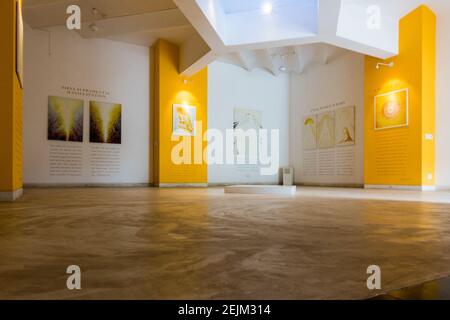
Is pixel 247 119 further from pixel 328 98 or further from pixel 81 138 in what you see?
pixel 81 138

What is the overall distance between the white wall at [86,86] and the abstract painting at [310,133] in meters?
6.92

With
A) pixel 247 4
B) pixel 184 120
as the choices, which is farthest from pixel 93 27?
pixel 247 4

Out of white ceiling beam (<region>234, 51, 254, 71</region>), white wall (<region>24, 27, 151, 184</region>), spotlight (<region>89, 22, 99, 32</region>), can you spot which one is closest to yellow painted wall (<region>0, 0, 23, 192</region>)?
spotlight (<region>89, 22, 99, 32</region>)

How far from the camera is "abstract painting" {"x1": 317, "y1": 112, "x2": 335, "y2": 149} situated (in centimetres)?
1375

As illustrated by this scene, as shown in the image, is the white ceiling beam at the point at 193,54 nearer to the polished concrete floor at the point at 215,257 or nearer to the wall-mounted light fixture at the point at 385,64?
the wall-mounted light fixture at the point at 385,64

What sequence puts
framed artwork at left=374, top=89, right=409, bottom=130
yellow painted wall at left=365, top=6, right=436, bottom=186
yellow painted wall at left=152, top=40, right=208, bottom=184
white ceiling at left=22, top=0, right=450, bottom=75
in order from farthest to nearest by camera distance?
yellow painted wall at left=152, top=40, right=208, bottom=184, framed artwork at left=374, top=89, right=409, bottom=130, yellow painted wall at left=365, top=6, right=436, bottom=186, white ceiling at left=22, top=0, right=450, bottom=75

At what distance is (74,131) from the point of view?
439 inches

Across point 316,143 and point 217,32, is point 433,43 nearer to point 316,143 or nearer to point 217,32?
point 316,143

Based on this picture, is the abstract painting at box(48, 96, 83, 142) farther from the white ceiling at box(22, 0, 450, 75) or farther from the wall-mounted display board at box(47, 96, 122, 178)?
the white ceiling at box(22, 0, 450, 75)

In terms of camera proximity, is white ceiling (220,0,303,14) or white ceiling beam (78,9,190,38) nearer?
white ceiling (220,0,303,14)

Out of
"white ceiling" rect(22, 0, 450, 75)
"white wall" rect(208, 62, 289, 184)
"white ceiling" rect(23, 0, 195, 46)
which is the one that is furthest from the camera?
"white wall" rect(208, 62, 289, 184)

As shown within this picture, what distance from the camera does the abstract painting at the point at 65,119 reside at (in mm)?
10819

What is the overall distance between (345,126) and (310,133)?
197 centimetres

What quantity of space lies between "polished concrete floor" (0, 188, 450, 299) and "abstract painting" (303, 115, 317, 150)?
38.7 feet
